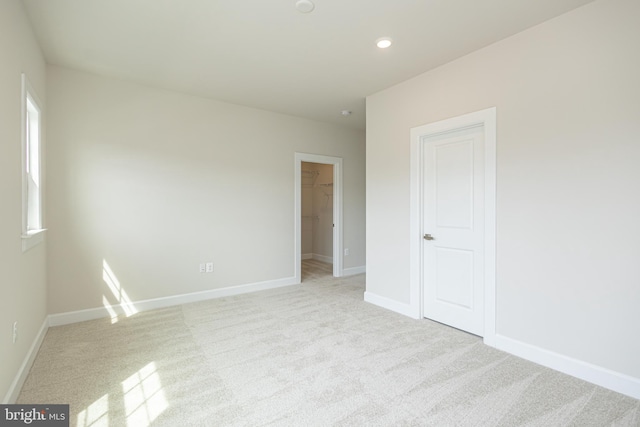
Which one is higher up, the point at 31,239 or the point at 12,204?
the point at 12,204

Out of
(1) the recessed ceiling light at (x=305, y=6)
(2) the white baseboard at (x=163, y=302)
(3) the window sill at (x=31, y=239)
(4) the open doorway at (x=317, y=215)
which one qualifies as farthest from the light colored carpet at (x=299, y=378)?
(4) the open doorway at (x=317, y=215)

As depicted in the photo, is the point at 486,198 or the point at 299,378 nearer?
the point at 299,378

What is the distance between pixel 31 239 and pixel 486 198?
3.87 metres

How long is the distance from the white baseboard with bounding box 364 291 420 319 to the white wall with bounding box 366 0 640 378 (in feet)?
3.05

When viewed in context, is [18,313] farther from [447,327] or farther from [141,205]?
[447,327]

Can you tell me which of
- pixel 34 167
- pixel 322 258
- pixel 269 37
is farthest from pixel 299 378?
pixel 322 258

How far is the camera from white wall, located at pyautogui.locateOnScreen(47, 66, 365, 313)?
3.26 m

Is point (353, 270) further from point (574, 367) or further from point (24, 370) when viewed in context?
point (24, 370)

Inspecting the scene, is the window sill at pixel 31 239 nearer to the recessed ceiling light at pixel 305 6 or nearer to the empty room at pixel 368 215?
the empty room at pixel 368 215

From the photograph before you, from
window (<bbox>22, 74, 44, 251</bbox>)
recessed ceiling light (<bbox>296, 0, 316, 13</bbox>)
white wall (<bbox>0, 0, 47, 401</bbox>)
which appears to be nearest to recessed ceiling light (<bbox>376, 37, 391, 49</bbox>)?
recessed ceiling light (<bbox>296, 0, 316, 13</bbox>)

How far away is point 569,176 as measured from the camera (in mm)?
2254

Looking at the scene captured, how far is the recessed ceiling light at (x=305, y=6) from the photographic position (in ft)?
7.02

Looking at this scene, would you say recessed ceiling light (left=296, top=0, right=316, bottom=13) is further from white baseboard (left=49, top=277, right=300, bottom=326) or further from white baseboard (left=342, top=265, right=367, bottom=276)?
white baseboard (left=342, top=265, right=367, bottom=276)

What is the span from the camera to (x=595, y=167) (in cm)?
214
